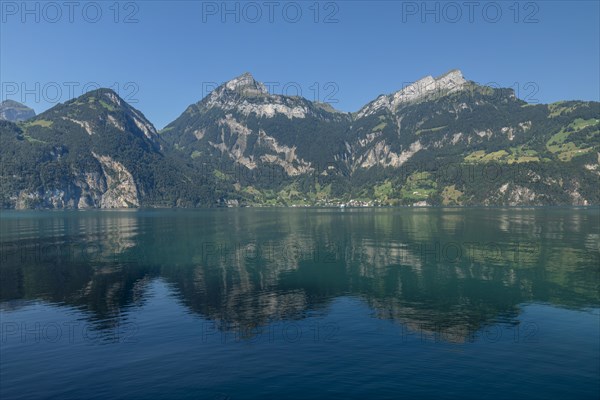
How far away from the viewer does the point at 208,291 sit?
64062 mm

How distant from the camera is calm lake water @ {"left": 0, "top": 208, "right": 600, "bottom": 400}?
104ft

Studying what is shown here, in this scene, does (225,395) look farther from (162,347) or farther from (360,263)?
(360,263)

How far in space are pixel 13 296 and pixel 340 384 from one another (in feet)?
189

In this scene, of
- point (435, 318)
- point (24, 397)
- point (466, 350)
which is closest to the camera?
point (24, 397)

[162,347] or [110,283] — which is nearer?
[162,347]

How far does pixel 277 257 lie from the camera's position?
9700 centimetres

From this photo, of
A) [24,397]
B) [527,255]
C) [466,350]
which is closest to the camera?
[24,397]

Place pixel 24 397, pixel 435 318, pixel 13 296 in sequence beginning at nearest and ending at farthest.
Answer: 1. pixel 24 397
2. pixel 435 318
3. pixel 13 296

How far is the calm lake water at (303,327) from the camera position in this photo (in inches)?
1244

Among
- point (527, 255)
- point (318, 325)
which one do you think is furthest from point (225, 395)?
point (527, 255)

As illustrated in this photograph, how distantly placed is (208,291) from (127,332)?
20108mm

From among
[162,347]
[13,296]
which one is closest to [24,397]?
[162,347]

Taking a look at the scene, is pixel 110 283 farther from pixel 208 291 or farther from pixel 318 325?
pixel 318 325

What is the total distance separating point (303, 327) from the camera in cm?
4581
